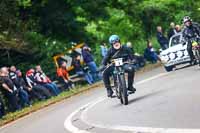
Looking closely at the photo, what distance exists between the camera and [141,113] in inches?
563

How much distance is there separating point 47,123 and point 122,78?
227 cm

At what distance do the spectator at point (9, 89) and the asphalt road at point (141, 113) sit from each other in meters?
2.14

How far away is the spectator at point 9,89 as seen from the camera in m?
23.6

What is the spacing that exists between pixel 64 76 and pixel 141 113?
13.9 meters

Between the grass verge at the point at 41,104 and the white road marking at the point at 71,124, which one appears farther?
the grass verge at the point at 41,104

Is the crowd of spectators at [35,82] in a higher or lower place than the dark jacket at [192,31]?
lower

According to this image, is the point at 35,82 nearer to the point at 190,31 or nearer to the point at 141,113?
the point at 190,31

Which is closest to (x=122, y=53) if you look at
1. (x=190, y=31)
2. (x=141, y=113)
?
(x=141, y=113)

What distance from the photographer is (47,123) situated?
16.7 m

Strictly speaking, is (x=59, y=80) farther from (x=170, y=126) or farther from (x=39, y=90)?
(x=170, y=126)

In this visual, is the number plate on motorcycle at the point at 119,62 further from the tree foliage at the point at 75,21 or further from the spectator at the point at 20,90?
the tree foliage at the point at 75,21

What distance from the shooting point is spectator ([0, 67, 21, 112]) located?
23594 millimetres

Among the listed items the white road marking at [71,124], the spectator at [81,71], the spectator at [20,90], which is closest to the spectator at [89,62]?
the spectator at [81,71]

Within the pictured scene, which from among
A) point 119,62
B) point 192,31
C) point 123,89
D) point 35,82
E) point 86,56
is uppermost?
point 192,31
